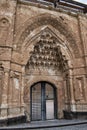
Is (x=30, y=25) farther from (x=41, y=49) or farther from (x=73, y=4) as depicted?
(x=73, y=4)

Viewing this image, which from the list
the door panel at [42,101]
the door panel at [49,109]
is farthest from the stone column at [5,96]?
the door panel at [49,109]

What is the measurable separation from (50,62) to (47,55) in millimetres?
403

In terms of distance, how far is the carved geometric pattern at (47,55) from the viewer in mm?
8266

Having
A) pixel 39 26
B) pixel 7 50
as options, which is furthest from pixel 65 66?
pixel 7 50

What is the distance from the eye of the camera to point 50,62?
8.65 m

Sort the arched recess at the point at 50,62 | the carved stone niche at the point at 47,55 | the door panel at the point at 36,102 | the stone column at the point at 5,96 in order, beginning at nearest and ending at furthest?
1. the stone column at the point at 5,96
2. the door panel at the point at 36,102
3. the arched recess at the point at 50,62
4. the carved stone niche at the point at 47,55

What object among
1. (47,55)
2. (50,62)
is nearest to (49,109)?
(50,62)

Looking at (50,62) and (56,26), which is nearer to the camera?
(56,26)

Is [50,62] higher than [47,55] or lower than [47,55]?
lower

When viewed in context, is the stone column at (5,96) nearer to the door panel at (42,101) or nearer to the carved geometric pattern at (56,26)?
the door panel at (42,101)

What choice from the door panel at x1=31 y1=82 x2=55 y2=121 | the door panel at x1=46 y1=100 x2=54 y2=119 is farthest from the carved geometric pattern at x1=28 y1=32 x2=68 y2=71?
the door panel at x1=46 y1=100 x2=54 y2=119

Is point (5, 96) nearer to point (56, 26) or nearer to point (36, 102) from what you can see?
point (36, 102)

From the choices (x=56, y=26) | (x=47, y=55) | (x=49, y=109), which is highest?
(x=56, y=26)

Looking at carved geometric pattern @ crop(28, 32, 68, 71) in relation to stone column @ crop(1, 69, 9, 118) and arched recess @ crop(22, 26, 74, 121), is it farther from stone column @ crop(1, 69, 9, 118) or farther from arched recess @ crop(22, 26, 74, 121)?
stone column @ crop(1, 69, 9, 118)
